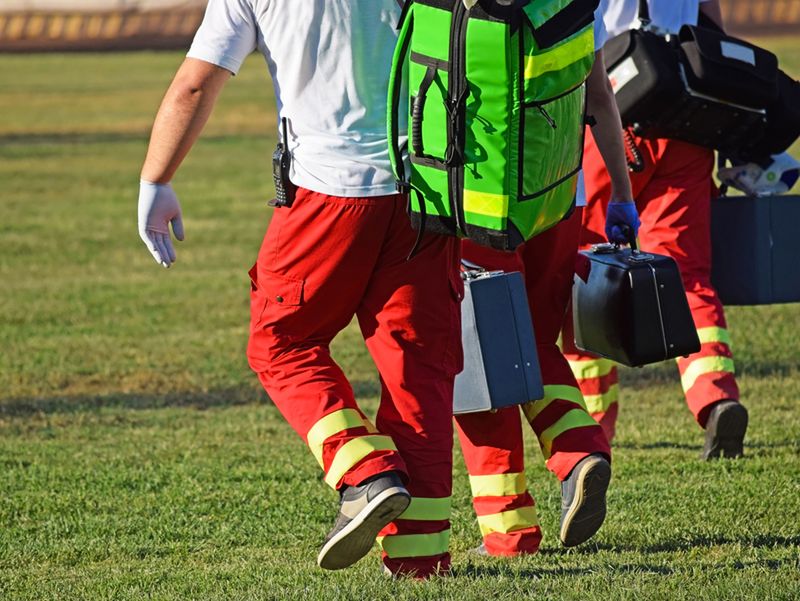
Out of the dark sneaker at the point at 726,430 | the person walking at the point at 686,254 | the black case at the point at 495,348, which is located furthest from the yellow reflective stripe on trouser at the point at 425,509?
the dark sneaker at the point at 726,430

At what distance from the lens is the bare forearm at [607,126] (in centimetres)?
462

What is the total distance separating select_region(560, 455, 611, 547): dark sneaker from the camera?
4535 mm

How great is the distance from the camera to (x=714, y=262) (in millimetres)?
6105

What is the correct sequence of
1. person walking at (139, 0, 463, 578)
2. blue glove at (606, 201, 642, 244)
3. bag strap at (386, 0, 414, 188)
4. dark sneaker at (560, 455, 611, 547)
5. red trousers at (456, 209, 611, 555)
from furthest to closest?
blue glove at (606, 201, 642, 244)
red trousers at (456, 209, 611, 555)
dark sneaker at (560, 455, 611, 547)
person walking at (139, 0, 463, 578)
bag strap at (386, 0, 414, 188)

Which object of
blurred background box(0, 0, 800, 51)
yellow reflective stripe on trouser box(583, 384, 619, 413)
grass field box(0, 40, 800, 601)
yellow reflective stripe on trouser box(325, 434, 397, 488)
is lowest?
blurred background box(0, 0, 800, 51)

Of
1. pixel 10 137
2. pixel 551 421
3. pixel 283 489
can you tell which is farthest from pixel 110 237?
pixel 10 137

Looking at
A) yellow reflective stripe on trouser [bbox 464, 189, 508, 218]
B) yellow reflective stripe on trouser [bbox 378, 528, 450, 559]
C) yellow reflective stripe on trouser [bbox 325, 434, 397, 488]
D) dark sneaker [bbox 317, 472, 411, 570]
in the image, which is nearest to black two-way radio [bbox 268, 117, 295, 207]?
yellow reflective stripe on trouser [bbox 464, 189, 508, 218]

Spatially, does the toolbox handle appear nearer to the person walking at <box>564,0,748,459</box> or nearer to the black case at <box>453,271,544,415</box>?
the black case at <box>453,271,544,415</box>

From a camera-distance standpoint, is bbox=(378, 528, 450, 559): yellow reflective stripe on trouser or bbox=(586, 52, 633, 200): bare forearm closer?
bbox=(378, 528, 450, 559): yellow reflective stripe on trouser

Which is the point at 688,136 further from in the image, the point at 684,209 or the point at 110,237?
the point at 110,237

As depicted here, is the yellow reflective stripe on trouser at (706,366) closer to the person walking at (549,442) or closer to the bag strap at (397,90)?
the person walking at (549,442)

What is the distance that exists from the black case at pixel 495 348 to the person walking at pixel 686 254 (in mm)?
1396

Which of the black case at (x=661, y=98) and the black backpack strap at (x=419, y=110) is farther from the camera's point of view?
the black case at (x=661, y=98)

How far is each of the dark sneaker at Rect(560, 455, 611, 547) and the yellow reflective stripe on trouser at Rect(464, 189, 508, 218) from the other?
104 cm
